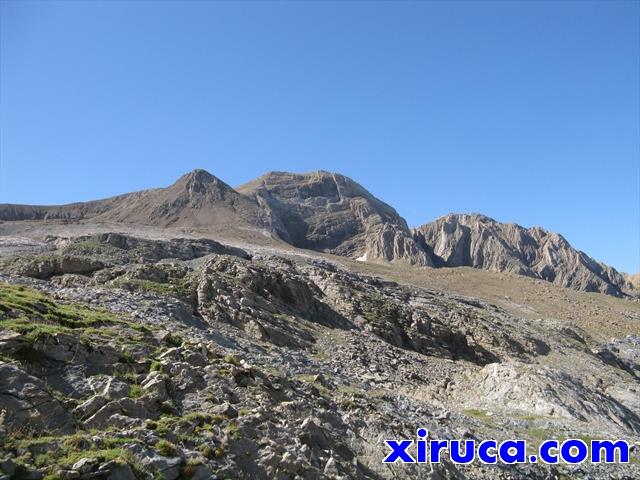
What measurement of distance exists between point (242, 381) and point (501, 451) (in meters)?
10.5

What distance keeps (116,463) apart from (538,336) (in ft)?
175

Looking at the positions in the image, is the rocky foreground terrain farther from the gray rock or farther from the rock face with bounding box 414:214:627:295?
the rock face with bounding box 414:214:627:295

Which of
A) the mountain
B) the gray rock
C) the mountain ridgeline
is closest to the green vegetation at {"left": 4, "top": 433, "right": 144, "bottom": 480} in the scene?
the gray rock

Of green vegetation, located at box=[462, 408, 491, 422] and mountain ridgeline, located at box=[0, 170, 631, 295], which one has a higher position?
mountain ridgeline, located at box=[0, 170, 631, 295]

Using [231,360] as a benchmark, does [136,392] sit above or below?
below

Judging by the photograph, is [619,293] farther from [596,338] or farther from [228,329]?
[228,329]

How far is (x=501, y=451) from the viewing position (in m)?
20.1

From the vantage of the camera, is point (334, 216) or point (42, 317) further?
point (334, 216)

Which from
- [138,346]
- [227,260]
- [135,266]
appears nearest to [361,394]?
[138,346]

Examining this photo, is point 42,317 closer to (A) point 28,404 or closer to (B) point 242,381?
(A) point 28,404

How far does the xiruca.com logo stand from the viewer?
54.5 ft

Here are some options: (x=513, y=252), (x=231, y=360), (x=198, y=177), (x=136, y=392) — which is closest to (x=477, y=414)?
(x=231, y=360)

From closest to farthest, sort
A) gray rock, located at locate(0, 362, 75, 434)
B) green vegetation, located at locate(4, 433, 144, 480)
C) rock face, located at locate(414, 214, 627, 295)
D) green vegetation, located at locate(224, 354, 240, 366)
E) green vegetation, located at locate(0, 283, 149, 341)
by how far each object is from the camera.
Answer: green vegetation, located at locate(4, 433, 144, 480) → gray rock, located at locate(0, 362, 75, 434) → green vegetation, located at locate(0, 283, 149, 341) → green vegetation, located at locate(224, 354, 240, 366) → rock face, located at locate(414, 214, 627, 295)

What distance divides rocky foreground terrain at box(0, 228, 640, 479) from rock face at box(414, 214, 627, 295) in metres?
132
